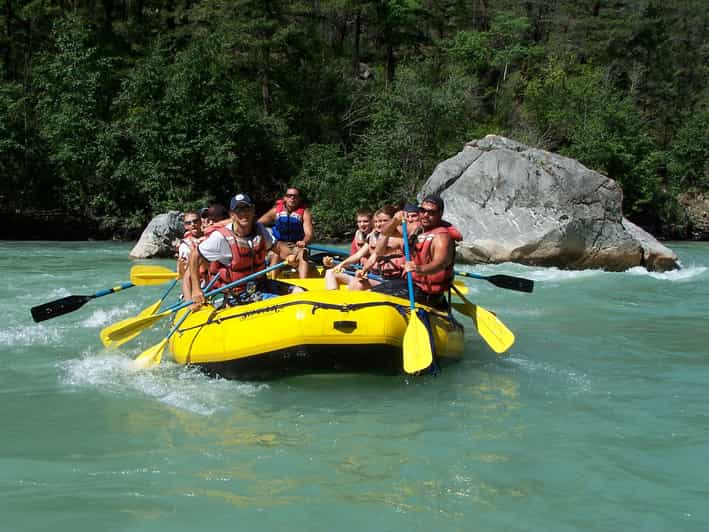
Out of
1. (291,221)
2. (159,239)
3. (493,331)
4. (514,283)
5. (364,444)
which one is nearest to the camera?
(364,444)

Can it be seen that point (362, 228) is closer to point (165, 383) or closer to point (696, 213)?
point (165, 383)

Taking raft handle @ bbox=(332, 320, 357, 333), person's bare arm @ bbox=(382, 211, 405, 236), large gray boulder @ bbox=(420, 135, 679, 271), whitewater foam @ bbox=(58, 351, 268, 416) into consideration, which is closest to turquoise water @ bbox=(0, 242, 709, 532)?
whitewater foam @ bbox=(58, 351, 268, 416)

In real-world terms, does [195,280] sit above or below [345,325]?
above

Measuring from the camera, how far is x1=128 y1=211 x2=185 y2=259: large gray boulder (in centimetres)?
1484

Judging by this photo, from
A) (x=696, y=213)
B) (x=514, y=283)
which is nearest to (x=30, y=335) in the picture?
(x=514, y=283)

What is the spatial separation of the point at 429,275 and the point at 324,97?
823 inches

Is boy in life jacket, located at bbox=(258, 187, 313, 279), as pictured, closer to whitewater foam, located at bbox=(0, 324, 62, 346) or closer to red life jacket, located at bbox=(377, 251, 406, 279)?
red life jacket, located at bbox=(377, 251, 406, 279)

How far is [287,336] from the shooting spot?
15.4ft

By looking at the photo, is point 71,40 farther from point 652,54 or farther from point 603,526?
point 652,54

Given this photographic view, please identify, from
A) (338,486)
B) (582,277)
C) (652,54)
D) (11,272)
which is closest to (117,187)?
(11,272)

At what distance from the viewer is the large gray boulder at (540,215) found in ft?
44.4

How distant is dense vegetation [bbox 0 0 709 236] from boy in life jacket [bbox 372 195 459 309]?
14364 mm

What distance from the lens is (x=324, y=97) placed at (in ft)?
83.4

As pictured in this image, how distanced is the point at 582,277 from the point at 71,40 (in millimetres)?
15650
